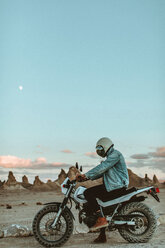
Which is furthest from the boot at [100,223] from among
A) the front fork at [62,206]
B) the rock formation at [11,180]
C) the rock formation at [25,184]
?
the rock formation at [11,180]

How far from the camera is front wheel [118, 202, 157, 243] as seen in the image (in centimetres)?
750

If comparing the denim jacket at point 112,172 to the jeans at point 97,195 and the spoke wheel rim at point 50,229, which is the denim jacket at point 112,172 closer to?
the jeans at point 97,195

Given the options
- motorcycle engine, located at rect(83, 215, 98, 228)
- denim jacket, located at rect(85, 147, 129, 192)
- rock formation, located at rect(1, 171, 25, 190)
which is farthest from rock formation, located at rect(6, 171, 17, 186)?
denim jacket, located at rect(85, 147, 129, 192)

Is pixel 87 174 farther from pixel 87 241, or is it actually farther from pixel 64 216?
pixel 87 241

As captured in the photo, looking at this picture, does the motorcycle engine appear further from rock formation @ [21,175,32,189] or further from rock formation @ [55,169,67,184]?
rock formation @ [55,169,67,184]

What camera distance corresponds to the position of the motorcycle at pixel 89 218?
7.44m

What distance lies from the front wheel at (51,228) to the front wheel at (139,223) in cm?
117

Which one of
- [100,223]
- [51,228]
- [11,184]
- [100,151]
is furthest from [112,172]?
[11,184]

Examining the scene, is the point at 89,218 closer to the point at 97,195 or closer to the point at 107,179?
the point at 97,195

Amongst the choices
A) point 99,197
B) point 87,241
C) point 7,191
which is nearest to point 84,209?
point 99,197

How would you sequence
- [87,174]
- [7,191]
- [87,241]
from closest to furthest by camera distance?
[87,174] → [87,241] → [7,191]

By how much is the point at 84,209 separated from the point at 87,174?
82 centimetres

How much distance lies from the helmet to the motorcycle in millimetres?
868

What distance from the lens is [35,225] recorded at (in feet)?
24.4
